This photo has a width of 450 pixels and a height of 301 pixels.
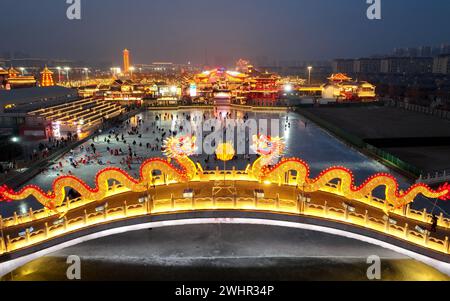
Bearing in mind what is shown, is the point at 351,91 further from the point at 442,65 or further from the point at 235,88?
the point at 442,65

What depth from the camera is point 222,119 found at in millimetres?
61406

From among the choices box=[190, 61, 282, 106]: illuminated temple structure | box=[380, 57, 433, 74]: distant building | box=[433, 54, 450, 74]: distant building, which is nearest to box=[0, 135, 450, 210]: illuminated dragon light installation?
box=[190, 61, 282, 106]: illuminated temple structure

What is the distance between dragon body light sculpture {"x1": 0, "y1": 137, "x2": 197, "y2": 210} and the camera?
1519 cm

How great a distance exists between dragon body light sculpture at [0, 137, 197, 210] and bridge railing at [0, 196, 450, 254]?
111 centimetres

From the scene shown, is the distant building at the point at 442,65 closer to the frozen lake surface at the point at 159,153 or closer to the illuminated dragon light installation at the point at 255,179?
the frozen lake surface at the point at 159,153

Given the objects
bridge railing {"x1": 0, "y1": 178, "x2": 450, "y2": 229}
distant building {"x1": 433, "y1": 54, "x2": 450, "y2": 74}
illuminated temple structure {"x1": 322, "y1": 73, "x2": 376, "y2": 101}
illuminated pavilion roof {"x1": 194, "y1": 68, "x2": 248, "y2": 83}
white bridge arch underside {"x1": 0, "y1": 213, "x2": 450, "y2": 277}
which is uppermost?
distant building {"x1": 433, "y1": 54, "x2": 450, "y2": 74}

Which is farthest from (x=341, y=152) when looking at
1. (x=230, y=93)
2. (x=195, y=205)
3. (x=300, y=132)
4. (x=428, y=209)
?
(x=230, y=93)

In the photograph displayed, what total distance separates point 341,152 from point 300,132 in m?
12.1

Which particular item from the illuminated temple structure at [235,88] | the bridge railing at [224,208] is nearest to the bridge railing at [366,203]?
the bridge railing at [224,208]

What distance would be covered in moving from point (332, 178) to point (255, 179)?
4.12m

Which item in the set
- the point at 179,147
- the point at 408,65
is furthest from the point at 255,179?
the point at 408,65

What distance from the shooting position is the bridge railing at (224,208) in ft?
45.2

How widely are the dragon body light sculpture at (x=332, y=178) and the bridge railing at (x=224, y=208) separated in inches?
47.0

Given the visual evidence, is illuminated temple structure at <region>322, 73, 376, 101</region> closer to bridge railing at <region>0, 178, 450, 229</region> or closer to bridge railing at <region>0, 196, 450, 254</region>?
bridge railing at <region>0, 178, 450, 229</region>
